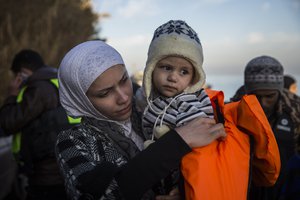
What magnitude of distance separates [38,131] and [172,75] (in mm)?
1758

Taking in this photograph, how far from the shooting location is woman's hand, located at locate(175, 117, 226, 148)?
1.52m

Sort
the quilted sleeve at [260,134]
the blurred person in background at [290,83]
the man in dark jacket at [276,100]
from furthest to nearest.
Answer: the blurred person in background at [290,83]
the man in dark jacket at [276,100]
the quilted sleeve at [260,134]

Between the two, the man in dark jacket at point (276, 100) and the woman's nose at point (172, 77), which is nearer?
the woman's nose at point (172, 77)

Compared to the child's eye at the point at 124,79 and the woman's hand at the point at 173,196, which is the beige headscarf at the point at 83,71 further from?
the woman's hand at the point at 173,196

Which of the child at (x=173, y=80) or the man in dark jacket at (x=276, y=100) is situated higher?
the child at (x=173, y=80)

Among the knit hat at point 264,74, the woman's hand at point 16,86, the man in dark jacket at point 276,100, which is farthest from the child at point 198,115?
the woman's hand at point 16,86

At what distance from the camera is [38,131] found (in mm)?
3064

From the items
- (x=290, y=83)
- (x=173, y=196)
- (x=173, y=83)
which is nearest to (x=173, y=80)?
(x=173, y=83)

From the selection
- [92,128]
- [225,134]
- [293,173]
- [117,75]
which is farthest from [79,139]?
[293,173]

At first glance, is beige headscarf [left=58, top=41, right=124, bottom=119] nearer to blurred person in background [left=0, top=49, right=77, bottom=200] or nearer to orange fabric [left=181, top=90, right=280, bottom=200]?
orange fabric [left=181, top=90, right=280, bottom=200]

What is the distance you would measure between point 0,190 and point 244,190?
15.5 feet

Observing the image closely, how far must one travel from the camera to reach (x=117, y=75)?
6.02 ft

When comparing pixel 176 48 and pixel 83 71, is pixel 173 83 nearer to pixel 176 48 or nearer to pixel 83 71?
pixel 176 48

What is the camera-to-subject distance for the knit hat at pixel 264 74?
2971 millimetres
